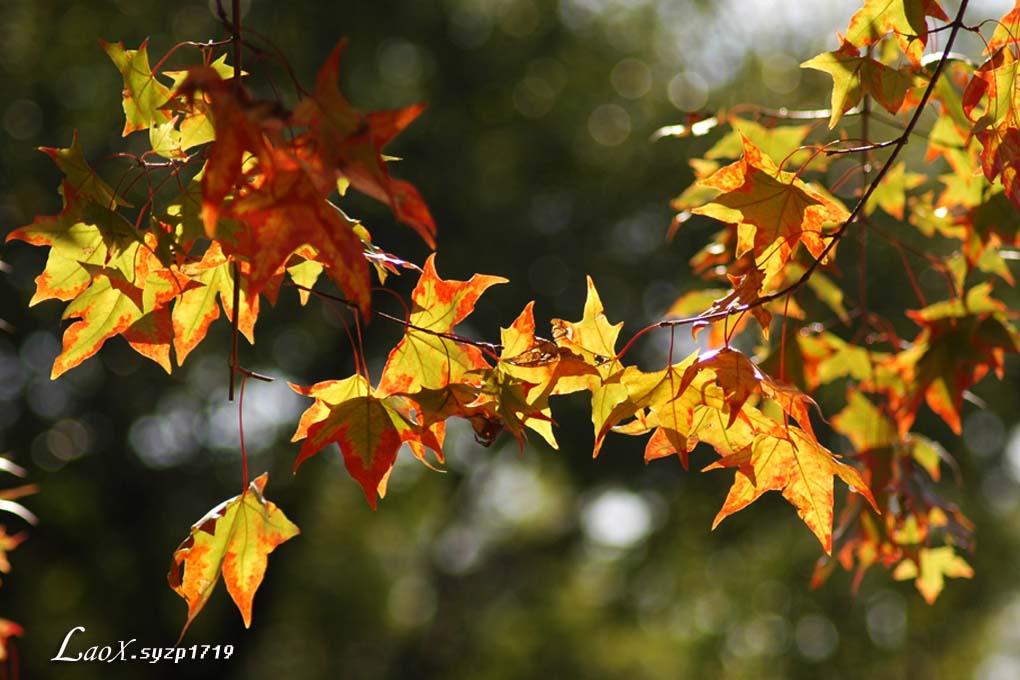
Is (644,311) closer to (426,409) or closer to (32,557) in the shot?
(32,557)

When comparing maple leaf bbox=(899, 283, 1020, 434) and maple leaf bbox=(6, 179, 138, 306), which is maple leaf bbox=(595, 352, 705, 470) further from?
maple leaf bbox=(899, 283, 1020, 434)

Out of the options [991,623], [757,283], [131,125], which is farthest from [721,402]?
[991,623]

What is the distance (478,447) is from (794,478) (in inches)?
349

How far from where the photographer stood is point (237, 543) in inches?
51.4

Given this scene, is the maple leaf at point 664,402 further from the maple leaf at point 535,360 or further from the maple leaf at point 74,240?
the maple leaf at point 74,240

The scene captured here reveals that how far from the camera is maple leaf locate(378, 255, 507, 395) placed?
1.28m

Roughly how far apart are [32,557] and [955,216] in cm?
807

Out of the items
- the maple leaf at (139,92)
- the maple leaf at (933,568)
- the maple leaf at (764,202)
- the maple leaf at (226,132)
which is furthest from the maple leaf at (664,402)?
the maple leaf at (933,568)

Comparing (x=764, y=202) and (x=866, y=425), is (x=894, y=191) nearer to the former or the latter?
(x=866, y=425)

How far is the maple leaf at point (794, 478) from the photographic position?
4.03 feet

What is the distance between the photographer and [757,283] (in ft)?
3.82

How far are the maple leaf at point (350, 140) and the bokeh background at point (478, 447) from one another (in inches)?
212

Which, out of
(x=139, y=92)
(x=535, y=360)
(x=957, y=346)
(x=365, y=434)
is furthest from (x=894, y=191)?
(x=139, y=92)

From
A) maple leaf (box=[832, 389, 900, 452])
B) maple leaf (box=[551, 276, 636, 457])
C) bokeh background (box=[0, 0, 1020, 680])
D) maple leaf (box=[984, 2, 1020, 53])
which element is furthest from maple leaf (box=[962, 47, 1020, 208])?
bokeh background (box=[0, 0, 1020, 680])
